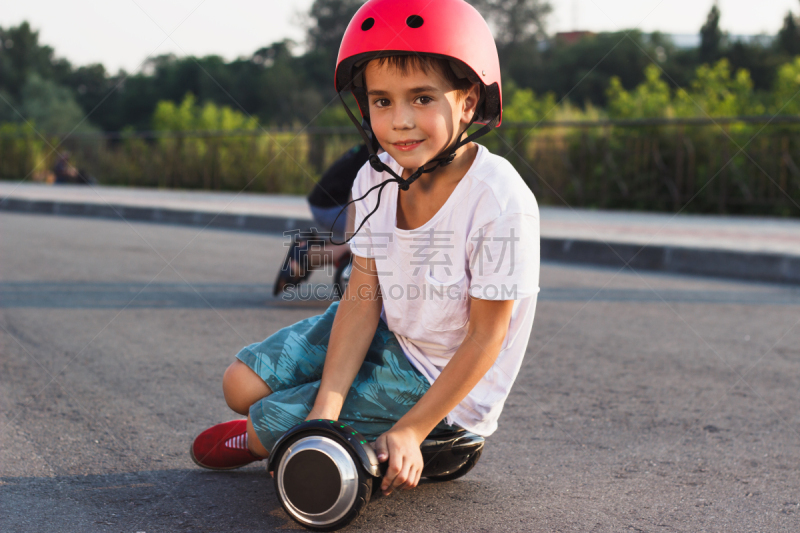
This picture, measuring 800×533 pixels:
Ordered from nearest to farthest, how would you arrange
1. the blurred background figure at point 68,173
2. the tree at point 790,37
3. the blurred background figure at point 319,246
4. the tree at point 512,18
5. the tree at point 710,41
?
the blurred background figure at point 319,246, the blurred background figure at point 68,173, the tree at point 790,37, the tree at point 710,41, the tree at point 512,18

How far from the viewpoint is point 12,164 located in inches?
832

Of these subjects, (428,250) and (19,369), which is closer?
(428,250)

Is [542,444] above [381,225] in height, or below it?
below

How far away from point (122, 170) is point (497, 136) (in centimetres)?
988

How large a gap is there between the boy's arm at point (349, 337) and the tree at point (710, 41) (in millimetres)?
45119

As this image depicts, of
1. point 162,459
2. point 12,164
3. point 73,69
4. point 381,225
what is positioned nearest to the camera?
point 381,225

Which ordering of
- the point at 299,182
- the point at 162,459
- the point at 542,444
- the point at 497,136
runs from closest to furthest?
the point at 162,459 < the point at 542,444 < the point at 497,136 < the point at 299,182

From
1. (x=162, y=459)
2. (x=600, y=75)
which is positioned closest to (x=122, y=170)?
(x=162, y=459)

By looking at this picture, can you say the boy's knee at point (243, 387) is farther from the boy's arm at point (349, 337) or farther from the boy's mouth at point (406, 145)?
the boy's mouth at point (406, 145)

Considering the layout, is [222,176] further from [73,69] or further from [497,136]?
[73,69]

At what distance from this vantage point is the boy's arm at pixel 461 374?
1.92 metres

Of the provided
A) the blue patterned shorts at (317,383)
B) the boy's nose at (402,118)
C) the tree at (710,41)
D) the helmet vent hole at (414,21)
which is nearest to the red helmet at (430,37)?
the helmet vent hole at (414,21)

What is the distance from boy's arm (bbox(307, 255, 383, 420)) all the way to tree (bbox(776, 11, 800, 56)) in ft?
147

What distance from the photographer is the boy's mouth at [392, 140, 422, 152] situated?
2010 mm
